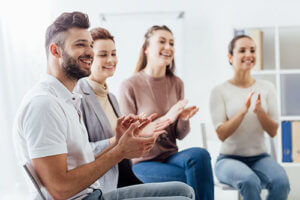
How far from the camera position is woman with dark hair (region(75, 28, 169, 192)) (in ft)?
5.20

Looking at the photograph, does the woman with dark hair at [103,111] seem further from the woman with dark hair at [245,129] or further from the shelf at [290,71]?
the shelf at [290,71]

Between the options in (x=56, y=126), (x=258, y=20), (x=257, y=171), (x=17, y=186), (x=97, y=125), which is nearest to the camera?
(x=56, y=126)

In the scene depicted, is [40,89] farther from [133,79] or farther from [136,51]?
[136,51]

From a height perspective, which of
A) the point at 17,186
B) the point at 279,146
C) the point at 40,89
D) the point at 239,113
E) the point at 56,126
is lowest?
the point at 17,186

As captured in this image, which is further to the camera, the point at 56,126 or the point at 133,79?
the point at 133,79

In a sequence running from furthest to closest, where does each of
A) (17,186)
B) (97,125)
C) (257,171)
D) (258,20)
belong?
(258,20), (17,186), (257,171), (97,125)

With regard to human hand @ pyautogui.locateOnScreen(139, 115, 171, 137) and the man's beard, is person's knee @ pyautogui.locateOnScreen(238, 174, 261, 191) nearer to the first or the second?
human hand @ pyautogui.locateOnScreen(139, 115, 171, 137)

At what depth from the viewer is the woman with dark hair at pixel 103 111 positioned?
5.20 feet

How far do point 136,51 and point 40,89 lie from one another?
6.89 ft

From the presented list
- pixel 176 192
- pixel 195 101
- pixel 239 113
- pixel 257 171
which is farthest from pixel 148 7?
pixel 176 192

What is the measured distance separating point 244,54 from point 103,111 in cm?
125

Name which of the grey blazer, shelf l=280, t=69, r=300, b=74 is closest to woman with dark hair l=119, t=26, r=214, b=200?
the grey blazer

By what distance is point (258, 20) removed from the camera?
317 centimetres

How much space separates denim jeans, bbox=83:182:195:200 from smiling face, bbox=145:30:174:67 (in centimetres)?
102
